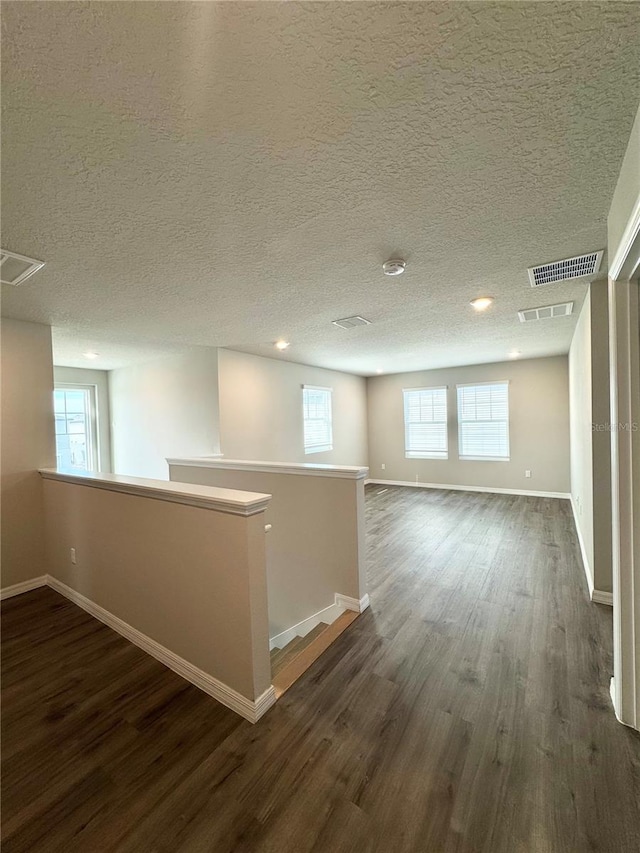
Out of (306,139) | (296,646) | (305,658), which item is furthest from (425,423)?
(306,139)

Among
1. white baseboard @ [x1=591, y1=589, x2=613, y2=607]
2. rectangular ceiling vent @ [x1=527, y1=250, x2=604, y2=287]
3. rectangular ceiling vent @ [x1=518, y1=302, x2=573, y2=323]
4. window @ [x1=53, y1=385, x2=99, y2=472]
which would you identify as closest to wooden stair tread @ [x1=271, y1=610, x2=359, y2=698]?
white baseboard @ [x1=591, y1=589, x2=613, y2=607]

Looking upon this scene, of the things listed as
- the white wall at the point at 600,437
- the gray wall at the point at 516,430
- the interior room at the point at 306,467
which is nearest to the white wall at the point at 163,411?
the interior room at the point at 306,467

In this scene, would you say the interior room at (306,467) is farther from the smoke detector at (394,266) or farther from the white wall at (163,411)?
the white wall at (163,411)

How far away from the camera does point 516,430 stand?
6.41 metres

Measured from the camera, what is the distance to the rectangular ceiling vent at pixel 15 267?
2.00 m

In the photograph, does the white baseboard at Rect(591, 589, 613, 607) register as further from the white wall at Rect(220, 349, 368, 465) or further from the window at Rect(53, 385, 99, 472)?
the window at Rect(53, 385, 99, 472)

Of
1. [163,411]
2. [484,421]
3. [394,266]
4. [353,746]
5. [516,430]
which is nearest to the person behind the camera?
[353,746]

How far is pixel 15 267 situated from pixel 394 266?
238 cm

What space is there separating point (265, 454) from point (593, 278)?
13.9 ft

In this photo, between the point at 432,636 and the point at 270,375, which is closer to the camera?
the point at 432,636

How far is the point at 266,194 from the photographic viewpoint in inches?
60.5

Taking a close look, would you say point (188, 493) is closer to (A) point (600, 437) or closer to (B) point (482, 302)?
(B) point (482, 302)

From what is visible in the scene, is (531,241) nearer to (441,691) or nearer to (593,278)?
(593,278)

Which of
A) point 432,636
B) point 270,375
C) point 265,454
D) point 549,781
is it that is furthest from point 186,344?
point 549,781
